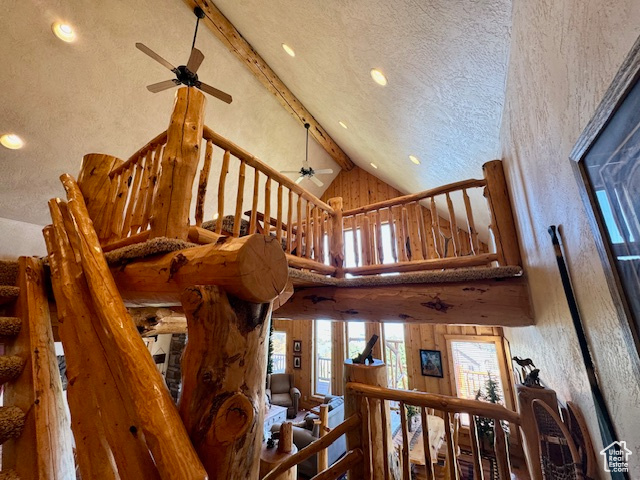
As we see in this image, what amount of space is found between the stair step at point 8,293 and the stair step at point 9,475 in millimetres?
966

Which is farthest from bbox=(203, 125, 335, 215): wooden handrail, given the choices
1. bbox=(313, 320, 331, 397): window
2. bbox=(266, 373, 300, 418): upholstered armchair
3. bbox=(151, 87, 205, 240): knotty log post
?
bbox=(266, 373, 300, 418): upholstered armchair

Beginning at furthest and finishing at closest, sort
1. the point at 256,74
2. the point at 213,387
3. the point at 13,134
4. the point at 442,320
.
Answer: the point at 256,74 < the point at 13,134 < the point at 442,320 < the point at 213,387

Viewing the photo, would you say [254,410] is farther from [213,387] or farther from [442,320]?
[442,320]

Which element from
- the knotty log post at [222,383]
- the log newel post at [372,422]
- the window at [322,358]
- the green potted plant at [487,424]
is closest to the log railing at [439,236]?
the log newel post at [372,422]

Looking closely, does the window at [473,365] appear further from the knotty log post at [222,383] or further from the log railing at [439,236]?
the knotty log post at [222,383]

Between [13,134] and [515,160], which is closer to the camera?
[515,160]

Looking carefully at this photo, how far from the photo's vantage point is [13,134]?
365 cm

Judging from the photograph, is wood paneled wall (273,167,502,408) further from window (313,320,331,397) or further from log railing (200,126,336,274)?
log railing (200,126,336,274)

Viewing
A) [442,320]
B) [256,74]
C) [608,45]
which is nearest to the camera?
[608,45]

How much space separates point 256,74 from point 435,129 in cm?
359

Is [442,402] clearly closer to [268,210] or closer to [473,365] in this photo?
[268,210]

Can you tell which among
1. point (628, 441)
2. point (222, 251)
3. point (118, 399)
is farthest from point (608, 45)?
point (118, 399)

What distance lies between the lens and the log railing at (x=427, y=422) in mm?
1332

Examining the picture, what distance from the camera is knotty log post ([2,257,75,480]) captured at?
972mm
